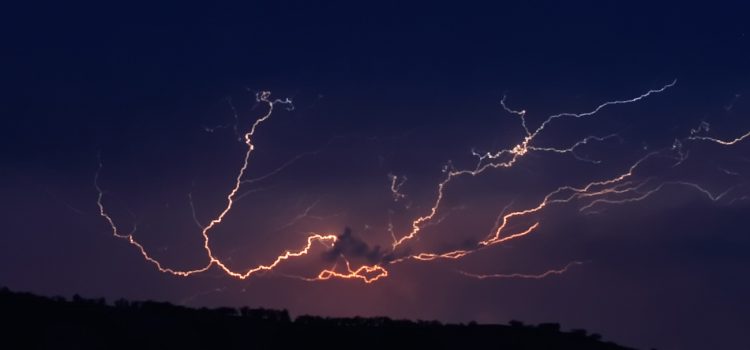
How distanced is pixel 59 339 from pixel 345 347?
24.9ft

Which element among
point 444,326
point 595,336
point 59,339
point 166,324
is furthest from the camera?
point 595,336

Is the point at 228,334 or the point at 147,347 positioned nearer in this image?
the point at 147,347

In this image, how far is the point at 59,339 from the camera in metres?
29.6

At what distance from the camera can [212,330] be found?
3247 cm

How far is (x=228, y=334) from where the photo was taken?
32.7 meters

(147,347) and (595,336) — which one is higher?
Answer: (595,336)

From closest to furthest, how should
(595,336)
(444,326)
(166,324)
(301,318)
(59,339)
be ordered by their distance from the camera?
(59,339), (166,324), (301,318), (444,326), (595,336)

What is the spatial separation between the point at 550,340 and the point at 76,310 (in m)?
14.0

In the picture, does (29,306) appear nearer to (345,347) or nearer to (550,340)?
(345,347)

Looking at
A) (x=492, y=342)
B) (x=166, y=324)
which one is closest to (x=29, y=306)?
(x=166, y=324)

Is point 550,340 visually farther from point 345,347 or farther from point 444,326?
point 345,347

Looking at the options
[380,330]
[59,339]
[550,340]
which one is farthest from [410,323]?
[59,339]

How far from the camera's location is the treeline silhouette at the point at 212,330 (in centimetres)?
2988

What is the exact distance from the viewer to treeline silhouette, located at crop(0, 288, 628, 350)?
29.9 meters
